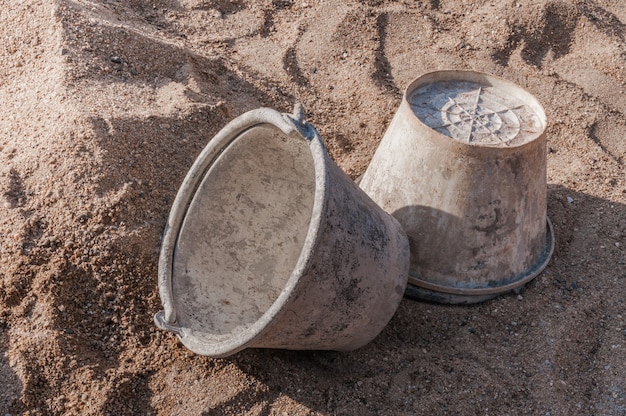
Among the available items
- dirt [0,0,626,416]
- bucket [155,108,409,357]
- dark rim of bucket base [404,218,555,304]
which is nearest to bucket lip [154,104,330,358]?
bucket [155,108,409,357]

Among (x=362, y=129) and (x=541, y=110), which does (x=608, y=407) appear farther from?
(x=362, y=129)

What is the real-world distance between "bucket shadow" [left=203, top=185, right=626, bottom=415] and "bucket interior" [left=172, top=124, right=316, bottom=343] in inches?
9.3

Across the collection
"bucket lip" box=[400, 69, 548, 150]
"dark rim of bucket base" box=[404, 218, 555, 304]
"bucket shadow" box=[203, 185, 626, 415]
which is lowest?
"bucket shadow" box=[203, 185, 626, 415]

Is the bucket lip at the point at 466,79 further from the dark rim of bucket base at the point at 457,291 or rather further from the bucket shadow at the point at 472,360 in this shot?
the bucket shadow at the point at 472,360

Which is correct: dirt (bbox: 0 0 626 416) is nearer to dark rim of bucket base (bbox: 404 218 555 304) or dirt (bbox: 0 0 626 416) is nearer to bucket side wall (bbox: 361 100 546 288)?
dark rim of bucket base (bbox: 404 218 555 304)

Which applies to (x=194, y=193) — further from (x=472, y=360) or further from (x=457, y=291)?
(x=472, y=360)

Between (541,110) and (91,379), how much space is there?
1.96m

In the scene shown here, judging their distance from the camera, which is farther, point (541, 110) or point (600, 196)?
point (600, 196)

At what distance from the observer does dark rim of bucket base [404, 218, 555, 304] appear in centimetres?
277

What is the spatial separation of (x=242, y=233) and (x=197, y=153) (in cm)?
54

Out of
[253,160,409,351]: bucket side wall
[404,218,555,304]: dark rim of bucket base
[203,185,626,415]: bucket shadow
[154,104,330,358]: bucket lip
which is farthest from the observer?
[404,218,555,304]: dark rim of bucket base

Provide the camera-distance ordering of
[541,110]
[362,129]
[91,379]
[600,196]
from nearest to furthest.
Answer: [91,379] < [541,110] < [600,196] < [362,129]

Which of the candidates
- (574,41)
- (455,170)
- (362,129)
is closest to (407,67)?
(362,129)

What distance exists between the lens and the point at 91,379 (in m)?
2.49
